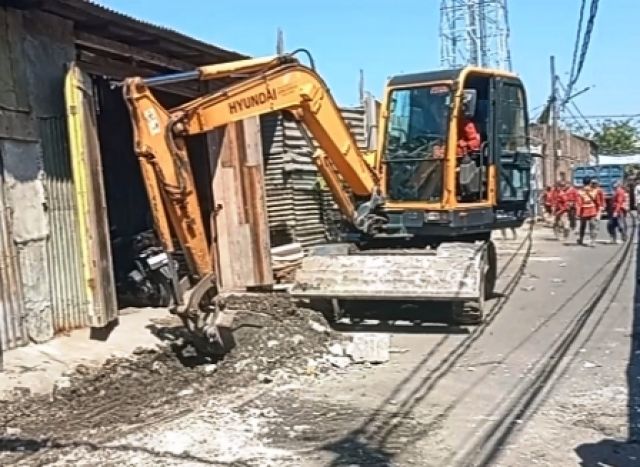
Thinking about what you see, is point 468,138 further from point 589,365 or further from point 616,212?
point 616,212

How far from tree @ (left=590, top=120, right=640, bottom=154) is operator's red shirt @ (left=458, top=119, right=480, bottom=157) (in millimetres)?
65379

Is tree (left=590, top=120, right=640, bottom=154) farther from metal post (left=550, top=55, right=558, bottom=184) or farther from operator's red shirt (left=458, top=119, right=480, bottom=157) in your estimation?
operator's red shirt (left=458, top=119, right=480, bottom=157)

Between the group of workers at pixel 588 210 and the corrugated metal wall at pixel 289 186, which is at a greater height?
the corrugated metal wall at pixel 289 186

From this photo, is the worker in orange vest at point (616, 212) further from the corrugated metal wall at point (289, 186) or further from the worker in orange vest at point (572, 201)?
the corrugated metal wall at point (289, 186)

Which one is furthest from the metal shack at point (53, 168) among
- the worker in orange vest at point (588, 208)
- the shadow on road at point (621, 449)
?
the worker in orange vest at point (588, 208)

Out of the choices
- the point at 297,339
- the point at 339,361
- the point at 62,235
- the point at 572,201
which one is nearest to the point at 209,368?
the point at 297,339

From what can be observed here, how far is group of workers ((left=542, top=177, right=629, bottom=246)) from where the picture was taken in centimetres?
2330

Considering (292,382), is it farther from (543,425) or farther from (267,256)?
(267,256)

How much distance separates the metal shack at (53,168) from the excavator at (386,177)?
95cm

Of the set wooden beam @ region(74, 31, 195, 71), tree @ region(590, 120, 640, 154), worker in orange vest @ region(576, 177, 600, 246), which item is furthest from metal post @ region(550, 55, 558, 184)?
tree @ region(590, 120, 640, 154)

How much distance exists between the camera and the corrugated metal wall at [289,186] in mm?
15555

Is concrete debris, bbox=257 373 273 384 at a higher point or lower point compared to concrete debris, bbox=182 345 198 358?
lower

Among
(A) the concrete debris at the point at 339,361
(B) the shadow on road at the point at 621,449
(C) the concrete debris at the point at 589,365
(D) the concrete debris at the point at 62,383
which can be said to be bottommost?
(C) the concrete debris at the point at 589,365

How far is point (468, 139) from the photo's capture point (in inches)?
476
